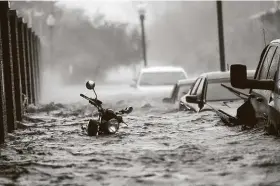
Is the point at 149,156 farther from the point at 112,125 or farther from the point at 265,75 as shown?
the point at 112,125

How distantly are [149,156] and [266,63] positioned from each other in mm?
1972

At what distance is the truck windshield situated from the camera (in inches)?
731

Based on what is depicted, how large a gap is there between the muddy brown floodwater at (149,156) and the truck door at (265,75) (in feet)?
1.19

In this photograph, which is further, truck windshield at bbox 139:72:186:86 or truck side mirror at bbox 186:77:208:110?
truck windshield at bbox 139:72:186:86

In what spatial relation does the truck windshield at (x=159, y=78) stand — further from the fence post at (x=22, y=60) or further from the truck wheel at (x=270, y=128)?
the truck wheel at (x=270, y=128)

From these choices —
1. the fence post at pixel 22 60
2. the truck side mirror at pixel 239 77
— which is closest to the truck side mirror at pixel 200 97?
the truck side mirror at pixel 239 77

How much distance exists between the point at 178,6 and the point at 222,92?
2635 inches

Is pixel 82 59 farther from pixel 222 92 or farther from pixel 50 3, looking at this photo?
pixel 222 92

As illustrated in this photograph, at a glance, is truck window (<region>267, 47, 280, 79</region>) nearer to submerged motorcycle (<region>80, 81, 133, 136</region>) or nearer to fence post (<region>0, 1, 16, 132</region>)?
submerged motorcycle (<region>80, 81, 133, 136</region>)

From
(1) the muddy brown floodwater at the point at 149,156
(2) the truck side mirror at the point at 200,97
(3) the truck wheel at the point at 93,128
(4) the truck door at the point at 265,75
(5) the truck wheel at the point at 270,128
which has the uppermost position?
(4) the truck door at the point at 265,75

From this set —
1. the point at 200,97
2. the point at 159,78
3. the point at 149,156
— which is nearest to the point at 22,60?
the point at 159,78

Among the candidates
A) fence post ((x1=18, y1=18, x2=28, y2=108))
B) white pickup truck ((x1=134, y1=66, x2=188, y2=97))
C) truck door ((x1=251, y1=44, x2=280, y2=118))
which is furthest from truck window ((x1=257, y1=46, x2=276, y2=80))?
white pickup truck ((x1=134, y1=66, x2=188, y2=97))

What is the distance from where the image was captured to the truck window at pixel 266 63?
7445mm

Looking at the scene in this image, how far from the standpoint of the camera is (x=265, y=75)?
7.49 meters
